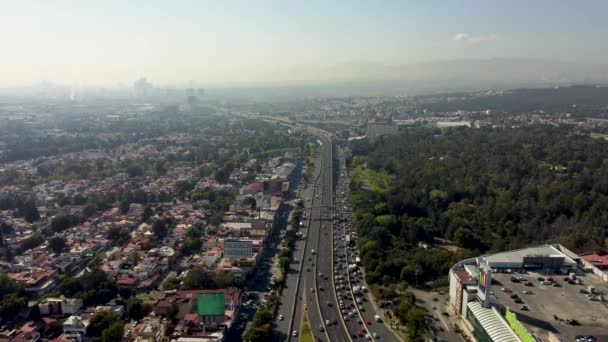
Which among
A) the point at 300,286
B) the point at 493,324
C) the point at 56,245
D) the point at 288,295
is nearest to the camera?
the point at 493,324

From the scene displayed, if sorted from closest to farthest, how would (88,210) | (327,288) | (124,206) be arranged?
(327,288) < (88,210) < (124,206)

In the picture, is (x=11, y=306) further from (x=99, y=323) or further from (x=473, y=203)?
(x=473, y=203)

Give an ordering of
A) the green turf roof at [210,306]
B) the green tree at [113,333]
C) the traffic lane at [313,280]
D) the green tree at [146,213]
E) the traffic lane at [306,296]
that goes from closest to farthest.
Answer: the green tree at [113,333]
the green turf roof at [210,306]
the traffic lane at [313,280]
the traffic lane at [306,296]
the green tree at [146,213]

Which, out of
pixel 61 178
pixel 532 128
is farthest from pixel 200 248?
pixel 532 128

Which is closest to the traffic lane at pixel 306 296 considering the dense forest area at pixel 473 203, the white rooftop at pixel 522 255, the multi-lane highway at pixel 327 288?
the multi-lane highway at pixel 327 288

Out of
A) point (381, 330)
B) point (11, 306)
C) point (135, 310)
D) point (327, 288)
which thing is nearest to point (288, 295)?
point (327, 288)

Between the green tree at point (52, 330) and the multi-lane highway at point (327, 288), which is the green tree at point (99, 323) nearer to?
the green tree at point (52, 330)

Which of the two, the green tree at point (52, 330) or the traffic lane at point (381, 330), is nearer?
the traffic lane at point (381, 330)
